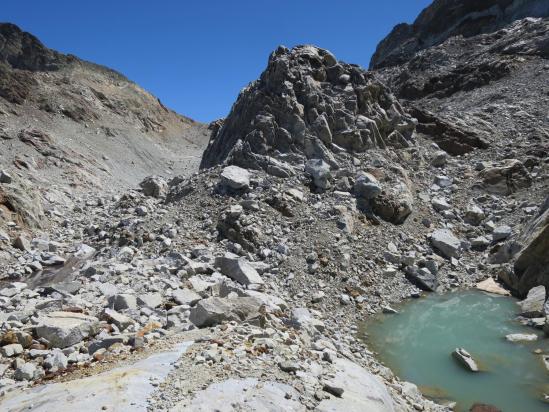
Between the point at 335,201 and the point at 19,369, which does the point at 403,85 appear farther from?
the point at 19,369

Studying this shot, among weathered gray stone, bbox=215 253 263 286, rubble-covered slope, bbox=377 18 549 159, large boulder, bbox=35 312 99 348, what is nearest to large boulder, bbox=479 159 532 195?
rubble-covered slope, bbox=377 18 549 159

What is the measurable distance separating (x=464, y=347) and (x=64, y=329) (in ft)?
29.6

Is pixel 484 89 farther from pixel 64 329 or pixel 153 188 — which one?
pixel 64 329

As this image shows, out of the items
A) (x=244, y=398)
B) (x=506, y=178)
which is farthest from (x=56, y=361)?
(x=506, y=178)

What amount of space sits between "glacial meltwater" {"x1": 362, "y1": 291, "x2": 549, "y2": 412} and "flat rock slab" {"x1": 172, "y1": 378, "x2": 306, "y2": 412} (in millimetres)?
4064

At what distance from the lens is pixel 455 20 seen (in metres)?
61.3

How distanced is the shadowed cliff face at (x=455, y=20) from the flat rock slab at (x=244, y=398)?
56.9 metres

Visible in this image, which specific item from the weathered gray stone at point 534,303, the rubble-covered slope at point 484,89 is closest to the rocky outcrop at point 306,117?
the rubble-covered slope at point 484,89

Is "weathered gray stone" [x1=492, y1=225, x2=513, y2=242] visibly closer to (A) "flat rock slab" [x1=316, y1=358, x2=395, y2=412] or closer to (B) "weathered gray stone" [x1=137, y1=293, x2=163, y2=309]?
(A) "flat rock slab" [x1=316, y1=358, x2=395, y2=412]

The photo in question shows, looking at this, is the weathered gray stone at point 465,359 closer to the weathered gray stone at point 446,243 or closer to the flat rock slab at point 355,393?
the flat rock slab at point 355,393

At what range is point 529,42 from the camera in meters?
40.5

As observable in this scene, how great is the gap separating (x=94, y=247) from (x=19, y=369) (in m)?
9.39

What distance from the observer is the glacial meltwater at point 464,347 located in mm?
8633

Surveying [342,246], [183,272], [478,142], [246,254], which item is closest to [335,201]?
[342,246]
